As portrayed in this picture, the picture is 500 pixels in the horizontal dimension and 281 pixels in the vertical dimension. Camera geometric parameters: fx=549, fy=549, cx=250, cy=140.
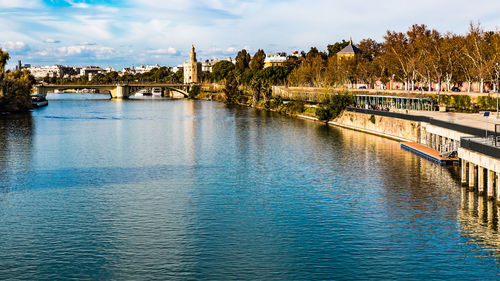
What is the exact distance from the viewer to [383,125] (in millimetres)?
87312

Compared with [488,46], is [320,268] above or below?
below

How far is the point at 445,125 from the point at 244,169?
22667mm

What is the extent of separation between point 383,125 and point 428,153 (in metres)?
25.7

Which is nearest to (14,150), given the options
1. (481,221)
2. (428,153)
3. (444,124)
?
(428,153)

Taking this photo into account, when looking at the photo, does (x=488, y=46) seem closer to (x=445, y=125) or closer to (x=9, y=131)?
(x=445, y=125)

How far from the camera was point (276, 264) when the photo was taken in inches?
1146

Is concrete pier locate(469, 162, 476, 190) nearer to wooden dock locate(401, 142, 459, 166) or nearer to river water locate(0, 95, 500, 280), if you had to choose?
river water locate(0, 95, 500, 280)

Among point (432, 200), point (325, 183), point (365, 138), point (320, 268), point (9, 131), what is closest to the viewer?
point (320, 268)

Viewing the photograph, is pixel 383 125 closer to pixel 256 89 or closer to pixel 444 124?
pixel 444 124

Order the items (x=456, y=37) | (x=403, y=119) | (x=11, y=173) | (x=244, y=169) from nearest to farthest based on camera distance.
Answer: (x=11, y=173)
(x=244, y=169)
(x=403, y=119)
(x=456, y=37)

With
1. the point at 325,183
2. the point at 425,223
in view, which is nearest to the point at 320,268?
the point at 425,223

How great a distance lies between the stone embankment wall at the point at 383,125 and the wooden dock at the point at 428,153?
2.67 m

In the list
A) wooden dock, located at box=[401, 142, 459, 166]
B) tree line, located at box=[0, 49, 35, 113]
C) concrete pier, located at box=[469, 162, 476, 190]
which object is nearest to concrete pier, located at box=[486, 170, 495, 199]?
concrete pier, located at box=[469, 162, 476, 190]

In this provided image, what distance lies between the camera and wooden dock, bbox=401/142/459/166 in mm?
57094
